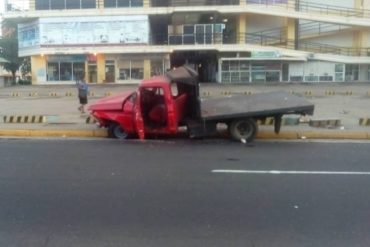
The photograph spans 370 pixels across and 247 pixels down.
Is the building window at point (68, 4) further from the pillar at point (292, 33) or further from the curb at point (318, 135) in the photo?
the curb at point (318, 135)

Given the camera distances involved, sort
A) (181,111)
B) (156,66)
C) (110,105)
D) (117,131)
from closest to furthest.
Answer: (181,111) < (110,105) < (117,131) < (156,66)

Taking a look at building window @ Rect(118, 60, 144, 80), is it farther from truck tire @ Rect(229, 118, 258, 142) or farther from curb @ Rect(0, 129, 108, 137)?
truck tire @ Rect(229, 118, 258, 142)

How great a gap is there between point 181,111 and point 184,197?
19.9 ft

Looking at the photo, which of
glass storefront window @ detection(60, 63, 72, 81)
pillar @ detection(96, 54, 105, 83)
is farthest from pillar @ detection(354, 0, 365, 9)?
glass storefront window @ detection(60, 63, 72, 81)

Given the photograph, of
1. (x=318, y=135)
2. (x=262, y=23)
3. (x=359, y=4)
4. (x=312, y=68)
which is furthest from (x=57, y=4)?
(x=318, y=135)

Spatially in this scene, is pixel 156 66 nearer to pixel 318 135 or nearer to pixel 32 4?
pixel 32 4

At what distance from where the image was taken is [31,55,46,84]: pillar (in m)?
51.0

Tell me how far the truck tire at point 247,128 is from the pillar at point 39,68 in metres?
41.9

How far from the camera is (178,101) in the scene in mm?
12641

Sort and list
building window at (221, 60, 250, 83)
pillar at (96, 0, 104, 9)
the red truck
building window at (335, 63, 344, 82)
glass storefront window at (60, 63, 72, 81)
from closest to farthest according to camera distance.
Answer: the red truck < building window at (221, 60, 250, 83) < building window at (335, 63, 344, 82) < pillar at (96, 0, 104, 9) < glass storefront window at (60, 63, 72, 81)

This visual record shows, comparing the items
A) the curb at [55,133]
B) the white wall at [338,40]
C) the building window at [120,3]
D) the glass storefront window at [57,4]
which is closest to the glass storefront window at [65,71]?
the glass storefront window at [57,4]

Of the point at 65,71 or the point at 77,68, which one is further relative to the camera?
the point at 65,71

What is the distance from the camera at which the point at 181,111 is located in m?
12.8

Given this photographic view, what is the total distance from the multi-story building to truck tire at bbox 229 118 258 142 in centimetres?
3514
